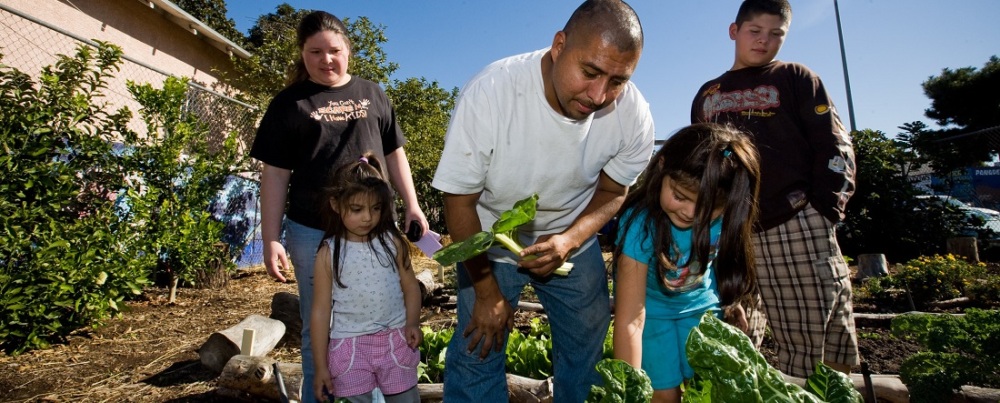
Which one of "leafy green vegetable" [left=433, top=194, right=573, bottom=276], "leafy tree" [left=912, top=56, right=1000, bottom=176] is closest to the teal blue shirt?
"leafy green vegetable" [left=433, top=194, right=573, bottom=276]

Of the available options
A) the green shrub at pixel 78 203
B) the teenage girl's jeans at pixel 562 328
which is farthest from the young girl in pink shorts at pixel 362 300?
the green shrub at pixel 78 203

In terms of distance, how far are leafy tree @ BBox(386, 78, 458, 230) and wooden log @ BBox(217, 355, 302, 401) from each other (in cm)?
726

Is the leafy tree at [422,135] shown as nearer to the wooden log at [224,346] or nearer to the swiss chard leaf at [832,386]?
the wooden log at [224,346]

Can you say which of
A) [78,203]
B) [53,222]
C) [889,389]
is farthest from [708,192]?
[78,203]

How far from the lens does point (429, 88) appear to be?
16.7 metres

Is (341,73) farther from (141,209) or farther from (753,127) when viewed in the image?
(141,209)

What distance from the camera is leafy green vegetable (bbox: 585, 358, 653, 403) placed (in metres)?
0.84

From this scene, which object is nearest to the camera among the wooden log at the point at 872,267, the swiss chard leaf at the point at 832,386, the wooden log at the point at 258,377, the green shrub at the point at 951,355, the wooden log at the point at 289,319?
the swiss chard leaf at the point at 832,386

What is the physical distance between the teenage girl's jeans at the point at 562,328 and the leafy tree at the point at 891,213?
8.35 m

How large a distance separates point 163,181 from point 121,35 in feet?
18.0

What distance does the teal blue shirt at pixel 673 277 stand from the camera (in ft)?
6.65

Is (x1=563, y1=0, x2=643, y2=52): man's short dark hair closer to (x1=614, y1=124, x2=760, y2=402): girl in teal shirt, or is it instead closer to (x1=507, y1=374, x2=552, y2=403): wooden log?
(x1=614, y1=124, x2=760, y2=402): girl in teal shirt

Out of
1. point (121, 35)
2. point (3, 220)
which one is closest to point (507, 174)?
point (3, 220)

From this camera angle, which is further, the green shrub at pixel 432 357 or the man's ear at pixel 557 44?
the green shrub at pixel 432 357
